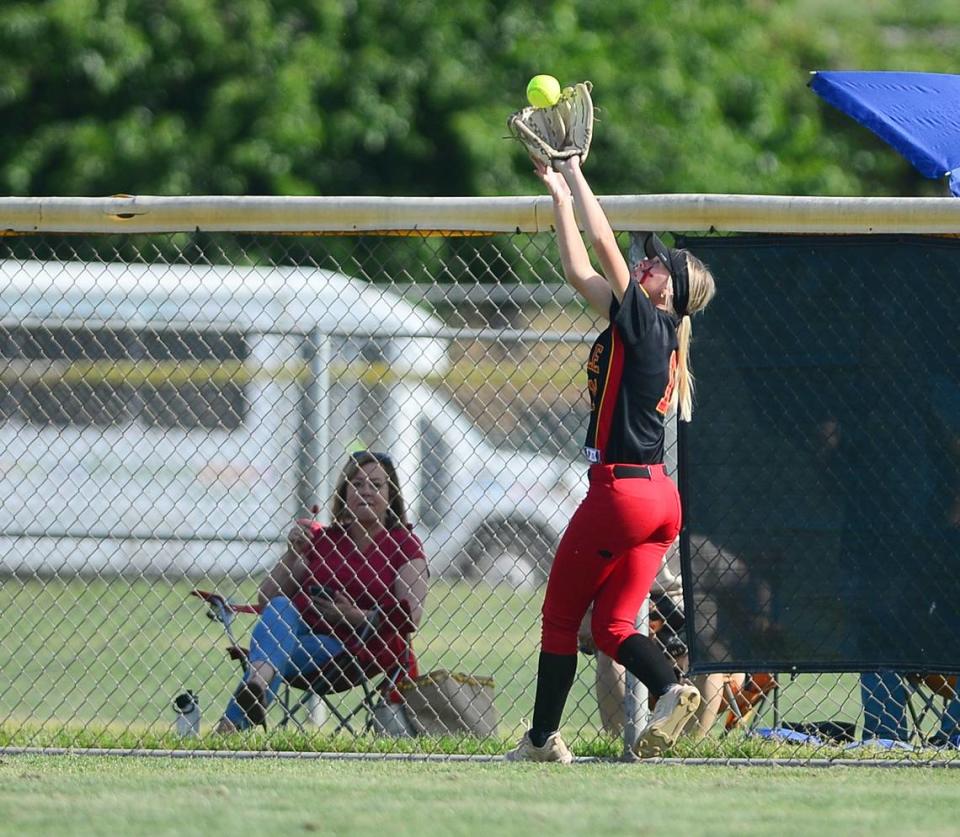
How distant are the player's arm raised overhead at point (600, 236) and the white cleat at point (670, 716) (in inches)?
47.4

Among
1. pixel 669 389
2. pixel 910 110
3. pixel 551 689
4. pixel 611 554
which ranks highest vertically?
pixel 910 110

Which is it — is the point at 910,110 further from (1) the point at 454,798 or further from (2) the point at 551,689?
(1) the point at 454,798

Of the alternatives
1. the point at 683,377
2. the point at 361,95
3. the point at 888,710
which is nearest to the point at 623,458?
the point at 683,377

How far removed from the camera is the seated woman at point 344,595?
636 cm

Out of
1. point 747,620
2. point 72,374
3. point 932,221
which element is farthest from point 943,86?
point 72,374

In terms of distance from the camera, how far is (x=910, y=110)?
Answer: 6375 mm

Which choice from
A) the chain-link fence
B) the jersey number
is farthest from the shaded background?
the jersey number

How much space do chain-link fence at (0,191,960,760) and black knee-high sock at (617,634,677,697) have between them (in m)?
0.42

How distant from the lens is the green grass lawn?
597 centimetres

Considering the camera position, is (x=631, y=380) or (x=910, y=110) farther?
(x=910, y=110)

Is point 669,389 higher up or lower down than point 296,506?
higher up

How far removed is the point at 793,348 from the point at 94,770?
8.55 feet

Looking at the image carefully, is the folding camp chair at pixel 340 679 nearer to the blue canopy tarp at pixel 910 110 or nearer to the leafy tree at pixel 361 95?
the blue canopy tarp at pixel 910 110

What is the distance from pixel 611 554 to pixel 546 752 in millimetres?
693
